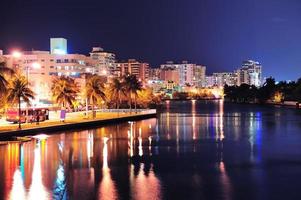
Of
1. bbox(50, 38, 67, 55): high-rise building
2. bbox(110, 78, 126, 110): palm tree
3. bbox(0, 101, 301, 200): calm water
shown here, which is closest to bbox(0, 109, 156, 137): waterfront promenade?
bbox(0, 101, 301, 200): calm water

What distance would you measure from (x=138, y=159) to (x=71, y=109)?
44.2 m

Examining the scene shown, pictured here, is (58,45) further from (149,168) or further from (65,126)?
(149,168)

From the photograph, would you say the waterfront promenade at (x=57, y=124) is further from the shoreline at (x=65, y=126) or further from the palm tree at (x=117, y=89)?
the palm tree at (x=117, y=89)

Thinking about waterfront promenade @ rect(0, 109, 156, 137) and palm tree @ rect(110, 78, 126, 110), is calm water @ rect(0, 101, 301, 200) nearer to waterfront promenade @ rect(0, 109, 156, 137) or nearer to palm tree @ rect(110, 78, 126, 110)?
waterfront promenade @ rect(0, 109, 156, 137)

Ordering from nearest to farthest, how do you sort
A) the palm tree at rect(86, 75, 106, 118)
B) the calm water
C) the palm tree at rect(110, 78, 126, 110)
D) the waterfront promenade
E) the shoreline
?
1. the calm water
2. the shoreline
3. the waterfront promenade
4. the palm tree at rect(86, 75, 106, 118)
5. the palm tree at rect(110, 78, 126, 110)

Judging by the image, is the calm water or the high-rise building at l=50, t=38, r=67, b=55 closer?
the calm water

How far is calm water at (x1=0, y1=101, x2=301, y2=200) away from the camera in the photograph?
15037 millimetres

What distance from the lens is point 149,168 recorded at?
19.6 meters

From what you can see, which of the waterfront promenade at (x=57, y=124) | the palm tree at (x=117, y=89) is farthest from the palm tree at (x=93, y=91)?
the palm tree at (x=117, y=89)

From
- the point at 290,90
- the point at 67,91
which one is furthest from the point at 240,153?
the point at 290,90

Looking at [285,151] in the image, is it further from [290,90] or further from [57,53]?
[290,90]

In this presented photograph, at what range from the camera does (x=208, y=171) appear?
62.3 ft

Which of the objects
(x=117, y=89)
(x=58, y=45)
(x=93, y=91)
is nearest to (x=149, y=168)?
(x=93, y=91)

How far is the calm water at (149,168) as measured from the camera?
15.0 meters
